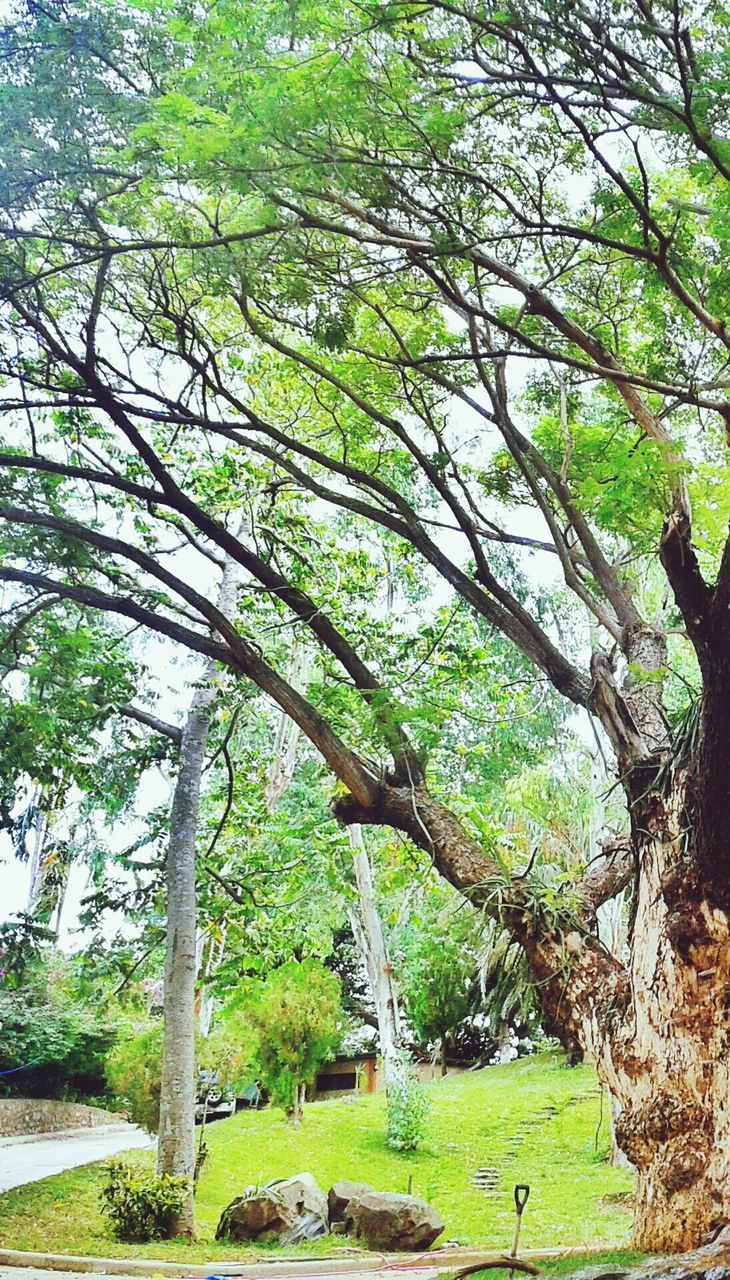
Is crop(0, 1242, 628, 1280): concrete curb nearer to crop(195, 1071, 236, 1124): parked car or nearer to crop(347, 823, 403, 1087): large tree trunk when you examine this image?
crop(195, 1071, 236, 1124): parked car

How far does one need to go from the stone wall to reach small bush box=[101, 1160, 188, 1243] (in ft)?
19.2

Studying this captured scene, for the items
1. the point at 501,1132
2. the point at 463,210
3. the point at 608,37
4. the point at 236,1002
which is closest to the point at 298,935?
the point at 236,1002

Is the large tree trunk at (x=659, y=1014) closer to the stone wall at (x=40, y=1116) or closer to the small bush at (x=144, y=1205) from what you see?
the small bush at (x=144, y=1205)

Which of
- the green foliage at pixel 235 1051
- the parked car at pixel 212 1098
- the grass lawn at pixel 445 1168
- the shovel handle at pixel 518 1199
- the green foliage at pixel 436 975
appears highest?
the green foliage at pixel 436 975

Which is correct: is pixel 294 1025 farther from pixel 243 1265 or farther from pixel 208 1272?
pixel 208 1272

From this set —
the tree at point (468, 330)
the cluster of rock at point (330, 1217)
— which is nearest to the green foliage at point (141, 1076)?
the cluster of rock at point (330, 1217)

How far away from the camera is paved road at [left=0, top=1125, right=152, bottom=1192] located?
29.1ft

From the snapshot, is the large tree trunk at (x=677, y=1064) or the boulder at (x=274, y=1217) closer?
the large tree trunk at (x=677, y=1064)

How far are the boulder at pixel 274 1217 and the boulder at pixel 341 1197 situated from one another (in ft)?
0.33

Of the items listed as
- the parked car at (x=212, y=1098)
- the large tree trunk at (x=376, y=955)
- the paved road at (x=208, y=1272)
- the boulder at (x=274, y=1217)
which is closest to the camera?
the paved road at (x=208, y=1272)

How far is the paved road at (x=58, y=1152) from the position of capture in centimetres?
888

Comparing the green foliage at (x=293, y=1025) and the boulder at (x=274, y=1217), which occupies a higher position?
the green foliage at (x=293, y=1025)

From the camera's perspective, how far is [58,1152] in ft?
35.6

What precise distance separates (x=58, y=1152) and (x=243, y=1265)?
576 centimetres
